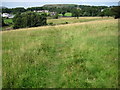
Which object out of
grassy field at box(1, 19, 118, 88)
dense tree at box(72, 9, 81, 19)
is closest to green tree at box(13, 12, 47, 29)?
dense tree at box(72, 9, 81, 19)

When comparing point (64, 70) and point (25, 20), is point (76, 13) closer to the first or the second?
point (25, 20)

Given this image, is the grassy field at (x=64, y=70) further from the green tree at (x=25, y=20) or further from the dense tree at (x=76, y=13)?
the dense tree at (x=76, y=13)

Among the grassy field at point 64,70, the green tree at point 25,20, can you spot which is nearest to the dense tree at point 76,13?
the green tree at point 25,20

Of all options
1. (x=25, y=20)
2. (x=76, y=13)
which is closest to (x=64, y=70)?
(x=25, y=20)

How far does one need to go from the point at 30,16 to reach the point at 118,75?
34623 millimetres

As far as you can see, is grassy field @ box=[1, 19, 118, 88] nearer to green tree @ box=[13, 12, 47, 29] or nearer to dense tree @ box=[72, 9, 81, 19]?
green tree @ box=[13, 12, 47, 29]

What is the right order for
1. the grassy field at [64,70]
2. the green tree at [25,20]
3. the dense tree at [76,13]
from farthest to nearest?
the dense tree at [76,13] → the green tree at [25,20] → the grassy field at [64,70]

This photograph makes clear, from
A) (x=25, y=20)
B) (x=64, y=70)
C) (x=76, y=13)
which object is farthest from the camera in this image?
(x=76, y=13)

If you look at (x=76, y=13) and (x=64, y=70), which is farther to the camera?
(x=76, y=13)

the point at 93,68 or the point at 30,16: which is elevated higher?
the point at 30,16

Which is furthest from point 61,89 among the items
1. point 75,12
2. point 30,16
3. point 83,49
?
point 75,12

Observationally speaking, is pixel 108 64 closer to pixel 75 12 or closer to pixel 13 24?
pixel 13 24

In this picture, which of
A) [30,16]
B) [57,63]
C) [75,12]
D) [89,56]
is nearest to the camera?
[57,63]

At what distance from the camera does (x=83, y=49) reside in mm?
7879
